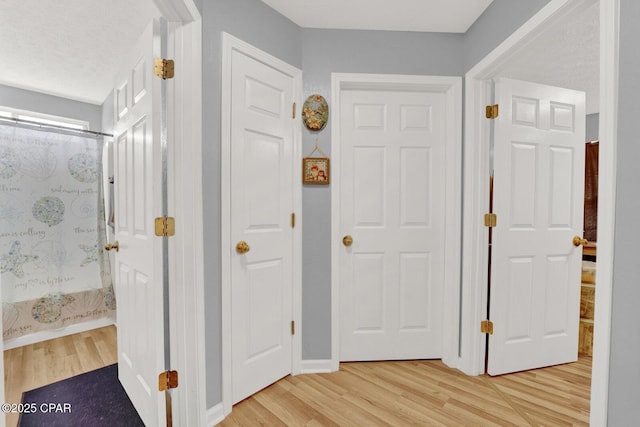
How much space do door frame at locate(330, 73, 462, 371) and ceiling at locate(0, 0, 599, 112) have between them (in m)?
0.35

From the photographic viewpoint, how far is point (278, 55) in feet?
6.22

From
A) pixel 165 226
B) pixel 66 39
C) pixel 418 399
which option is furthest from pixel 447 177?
pixel 66 39

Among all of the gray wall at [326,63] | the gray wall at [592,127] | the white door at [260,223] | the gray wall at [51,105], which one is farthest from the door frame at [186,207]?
the gray wall at [592,127]

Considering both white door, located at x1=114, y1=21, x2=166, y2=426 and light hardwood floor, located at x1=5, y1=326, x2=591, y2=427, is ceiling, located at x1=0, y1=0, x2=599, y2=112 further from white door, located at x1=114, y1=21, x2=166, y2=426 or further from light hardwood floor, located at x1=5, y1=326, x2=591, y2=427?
light hardwood floor, located at x1=5, y1=326, x2=591, y2=427

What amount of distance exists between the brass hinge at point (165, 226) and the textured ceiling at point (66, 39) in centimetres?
144

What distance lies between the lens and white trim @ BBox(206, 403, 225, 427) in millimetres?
1549

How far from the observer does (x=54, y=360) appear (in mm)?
2234

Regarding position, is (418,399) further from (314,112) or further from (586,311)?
(314,112)

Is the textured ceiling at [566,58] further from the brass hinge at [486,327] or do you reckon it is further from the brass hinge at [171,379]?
the brass hinge at [171,379]

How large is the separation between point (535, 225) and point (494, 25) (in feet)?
4.45

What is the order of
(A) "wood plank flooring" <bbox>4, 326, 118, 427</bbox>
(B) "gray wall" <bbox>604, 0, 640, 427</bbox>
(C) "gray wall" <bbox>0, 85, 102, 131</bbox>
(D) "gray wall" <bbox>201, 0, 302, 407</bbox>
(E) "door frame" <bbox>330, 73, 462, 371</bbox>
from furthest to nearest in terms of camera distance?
(C) "gray wall" <bbox>0, 85, 102, 131</bbox>
(E) "door frame" <bbox>330, 73, 462, 371</bbox>
(A) "wood plank flooring" <bbox>4, 326, 118, 427</bbox>
(D) "gray wall" <bbox>201, 0, 302, 407</bbox>
(B) "gray wall" <bbox>604, 0, 640, 427</bbox>

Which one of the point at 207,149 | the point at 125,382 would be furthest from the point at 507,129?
the point at 125,382

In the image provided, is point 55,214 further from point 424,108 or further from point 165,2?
point 424,108

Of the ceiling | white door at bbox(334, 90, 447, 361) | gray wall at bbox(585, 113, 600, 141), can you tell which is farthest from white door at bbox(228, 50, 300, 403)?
gray wall at bbox(585, 113, 600, 141)
